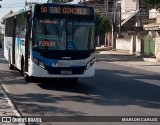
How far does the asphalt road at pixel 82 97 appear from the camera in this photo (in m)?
10.9

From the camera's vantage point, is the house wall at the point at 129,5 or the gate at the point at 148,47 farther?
the house wall at the point at 129,5

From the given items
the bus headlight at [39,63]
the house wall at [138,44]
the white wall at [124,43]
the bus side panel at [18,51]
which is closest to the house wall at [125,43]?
the white wall at [124,43]

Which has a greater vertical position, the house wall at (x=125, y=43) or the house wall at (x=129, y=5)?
the house wall at (x=129, y=5)

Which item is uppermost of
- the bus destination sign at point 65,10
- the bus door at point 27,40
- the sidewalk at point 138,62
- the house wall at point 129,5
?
the house wall at point 129,5

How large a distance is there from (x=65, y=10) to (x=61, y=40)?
1.15 m

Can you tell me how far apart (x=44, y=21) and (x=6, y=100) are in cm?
433

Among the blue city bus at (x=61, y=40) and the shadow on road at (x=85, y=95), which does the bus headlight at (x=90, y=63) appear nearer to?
the blue city bus at (x=61, y=40)

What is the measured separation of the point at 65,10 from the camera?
51.4ft

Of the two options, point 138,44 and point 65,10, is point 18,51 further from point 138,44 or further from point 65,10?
point 138,44

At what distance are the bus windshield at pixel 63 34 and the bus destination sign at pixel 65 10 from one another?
0.31m

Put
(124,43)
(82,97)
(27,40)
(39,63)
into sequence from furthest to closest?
(124,43)
(27,40)
(39,63)
(82,97)

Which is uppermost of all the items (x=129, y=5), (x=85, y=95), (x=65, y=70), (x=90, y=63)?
(x=129, y=5)

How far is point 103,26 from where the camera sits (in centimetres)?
5291

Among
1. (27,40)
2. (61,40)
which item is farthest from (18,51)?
(61,40)
